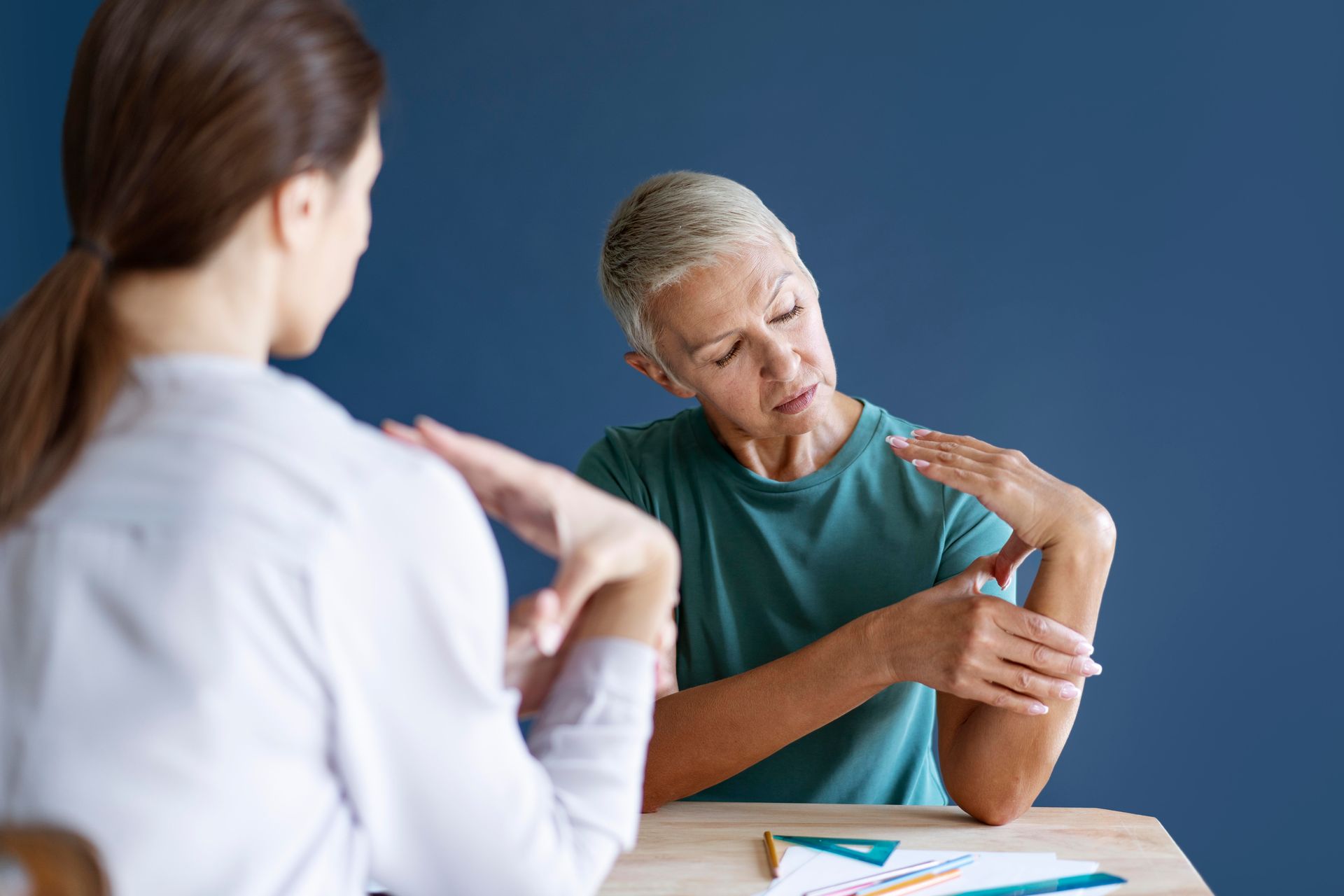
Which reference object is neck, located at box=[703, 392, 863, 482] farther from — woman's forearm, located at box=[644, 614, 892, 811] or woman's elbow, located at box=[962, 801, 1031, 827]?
woman's elbow, located at box=[962, 801, 1031, 827]

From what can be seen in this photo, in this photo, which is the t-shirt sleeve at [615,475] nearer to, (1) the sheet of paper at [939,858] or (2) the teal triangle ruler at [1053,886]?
(1) the sheet of paper at [939,858]

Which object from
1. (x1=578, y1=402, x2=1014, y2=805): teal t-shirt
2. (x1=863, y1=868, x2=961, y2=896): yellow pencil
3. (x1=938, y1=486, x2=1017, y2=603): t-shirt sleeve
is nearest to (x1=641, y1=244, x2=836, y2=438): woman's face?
(x1=578, y1=402, x2=1014, y2=805): teal t-shirt

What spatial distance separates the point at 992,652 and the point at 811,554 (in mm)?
404

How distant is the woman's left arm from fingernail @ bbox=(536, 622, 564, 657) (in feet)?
2.34

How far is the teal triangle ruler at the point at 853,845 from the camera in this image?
1167 mm

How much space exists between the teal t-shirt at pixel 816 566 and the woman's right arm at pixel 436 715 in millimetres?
898

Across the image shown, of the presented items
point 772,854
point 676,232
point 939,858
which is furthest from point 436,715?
point 676,232

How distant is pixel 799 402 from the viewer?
1.54 meters

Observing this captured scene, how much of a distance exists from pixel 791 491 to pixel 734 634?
241 mm

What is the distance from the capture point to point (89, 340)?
2.18 ft

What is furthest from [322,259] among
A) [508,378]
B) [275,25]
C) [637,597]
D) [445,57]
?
[445,57]

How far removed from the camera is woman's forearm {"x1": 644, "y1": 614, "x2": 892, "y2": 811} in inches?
52.9

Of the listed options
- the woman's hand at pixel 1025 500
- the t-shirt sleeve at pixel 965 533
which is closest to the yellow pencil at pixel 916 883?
the woman's hand at pixel 1025 500

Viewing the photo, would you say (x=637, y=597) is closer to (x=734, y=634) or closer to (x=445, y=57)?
(x=734, y=634)
